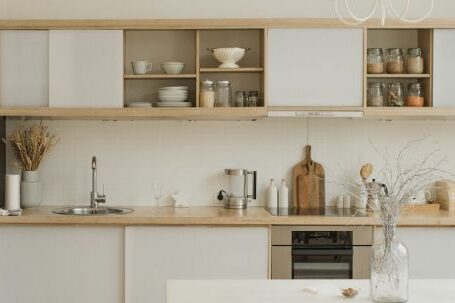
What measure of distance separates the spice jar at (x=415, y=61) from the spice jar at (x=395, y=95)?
135 millimetres

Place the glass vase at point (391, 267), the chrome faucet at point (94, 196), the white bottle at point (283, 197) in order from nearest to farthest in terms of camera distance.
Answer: the glass vase at point (391, 267)
the chrome faucet at point (94, 196)
the white bottle at point (283, 197)

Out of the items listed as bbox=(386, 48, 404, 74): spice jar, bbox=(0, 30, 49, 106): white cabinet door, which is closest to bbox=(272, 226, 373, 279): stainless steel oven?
bbox=(386, 48, 404, 74): spice jar

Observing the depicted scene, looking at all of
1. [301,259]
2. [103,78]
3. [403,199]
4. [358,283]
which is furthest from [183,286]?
[103,78]

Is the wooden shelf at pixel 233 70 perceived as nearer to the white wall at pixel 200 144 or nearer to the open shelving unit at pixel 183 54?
the open shelving unit at pixel 183 54

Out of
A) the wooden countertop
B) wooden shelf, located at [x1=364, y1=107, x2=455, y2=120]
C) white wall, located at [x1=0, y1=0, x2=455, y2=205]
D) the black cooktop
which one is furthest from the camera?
white wall, located at [x1=0, y1=0, x2=455, y2=205]

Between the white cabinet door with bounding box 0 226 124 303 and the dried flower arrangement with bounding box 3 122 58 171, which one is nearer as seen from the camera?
the white cabinet door with bounding box 0 226 124 303

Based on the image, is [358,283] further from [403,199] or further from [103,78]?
[103,78]

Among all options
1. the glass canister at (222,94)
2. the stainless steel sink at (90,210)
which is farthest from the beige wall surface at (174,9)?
the stainless steel sink at (90,210)

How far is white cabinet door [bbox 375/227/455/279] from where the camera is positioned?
448cm

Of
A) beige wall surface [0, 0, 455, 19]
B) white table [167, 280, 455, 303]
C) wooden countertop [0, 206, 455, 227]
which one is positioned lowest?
white table [167, 280, 455, 303]

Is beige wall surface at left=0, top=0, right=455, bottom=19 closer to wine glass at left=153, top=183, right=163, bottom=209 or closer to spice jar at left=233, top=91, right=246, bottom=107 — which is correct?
spice jar at left=233, top=91, right=246, bottom=107

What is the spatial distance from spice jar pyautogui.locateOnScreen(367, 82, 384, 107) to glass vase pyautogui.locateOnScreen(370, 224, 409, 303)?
7.94 feet

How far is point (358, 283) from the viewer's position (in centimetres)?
288

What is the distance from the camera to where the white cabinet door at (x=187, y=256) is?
14.7 feet
